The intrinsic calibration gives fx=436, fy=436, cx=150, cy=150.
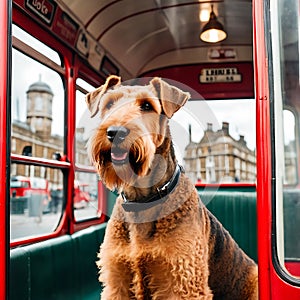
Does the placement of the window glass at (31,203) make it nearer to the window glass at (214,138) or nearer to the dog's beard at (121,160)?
the window glass at (214,138)

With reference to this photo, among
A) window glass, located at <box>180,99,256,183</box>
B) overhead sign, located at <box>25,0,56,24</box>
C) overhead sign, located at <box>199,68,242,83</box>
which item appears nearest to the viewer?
window glass, located at <box>180,99,256,183</box>

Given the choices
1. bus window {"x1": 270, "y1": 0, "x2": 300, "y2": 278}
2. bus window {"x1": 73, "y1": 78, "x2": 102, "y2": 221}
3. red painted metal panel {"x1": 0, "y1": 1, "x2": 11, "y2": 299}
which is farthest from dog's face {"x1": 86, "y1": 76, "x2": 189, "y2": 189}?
bus window {"x1": 270, "y1": 0, "x2": 300, "y2": 278}

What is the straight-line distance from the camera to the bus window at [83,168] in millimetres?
1977

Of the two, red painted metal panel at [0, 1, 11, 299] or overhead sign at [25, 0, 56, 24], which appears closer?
red painted metal panel at [0, 1, 11, 299]

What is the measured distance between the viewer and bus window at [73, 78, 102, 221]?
6.48ft

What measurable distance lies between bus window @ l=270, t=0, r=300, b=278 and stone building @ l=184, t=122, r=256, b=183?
452 millimetres

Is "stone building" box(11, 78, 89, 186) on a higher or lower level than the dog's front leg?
higher

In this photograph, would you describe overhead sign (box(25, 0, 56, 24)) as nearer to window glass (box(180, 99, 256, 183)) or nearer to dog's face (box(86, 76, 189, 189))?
dog's face (box(86, 76, 189, 189))

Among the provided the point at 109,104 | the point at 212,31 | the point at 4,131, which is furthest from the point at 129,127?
the point at 212,31

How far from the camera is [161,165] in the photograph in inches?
72.2

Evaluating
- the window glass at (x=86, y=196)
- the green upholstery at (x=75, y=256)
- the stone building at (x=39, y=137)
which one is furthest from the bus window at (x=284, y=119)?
the stone building at (x=39, y=137)

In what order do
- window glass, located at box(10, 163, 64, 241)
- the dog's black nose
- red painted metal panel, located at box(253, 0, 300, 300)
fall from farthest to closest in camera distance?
window glass, located at box(10, 163, 64, 241) → the dog's black nose → red painted metal panel, located at box(253, 0, 300, 300)

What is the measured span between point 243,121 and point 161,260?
1.06 m

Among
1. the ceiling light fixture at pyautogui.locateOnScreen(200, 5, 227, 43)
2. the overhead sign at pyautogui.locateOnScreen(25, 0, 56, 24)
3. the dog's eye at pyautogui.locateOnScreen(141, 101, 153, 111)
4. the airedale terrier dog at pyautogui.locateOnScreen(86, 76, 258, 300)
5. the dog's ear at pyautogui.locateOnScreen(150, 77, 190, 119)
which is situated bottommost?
the airedale terrier dog at pyautogui.locateOnScreen(86, 76, 258, 300)
